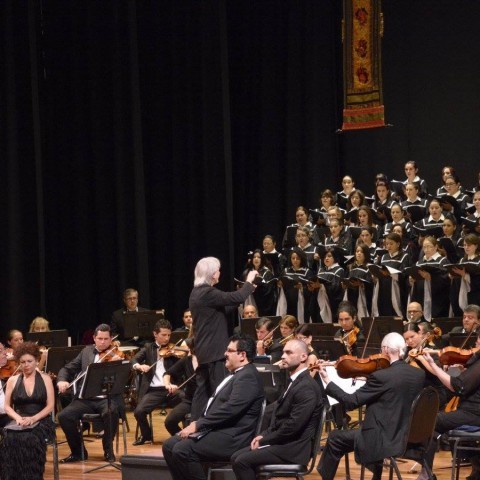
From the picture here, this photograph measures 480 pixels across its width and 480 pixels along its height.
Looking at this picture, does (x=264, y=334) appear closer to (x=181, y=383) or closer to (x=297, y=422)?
(x=181, y=383)

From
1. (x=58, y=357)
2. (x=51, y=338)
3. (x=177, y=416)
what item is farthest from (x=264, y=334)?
(x=51, y=338)

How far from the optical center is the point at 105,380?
869 centimetres

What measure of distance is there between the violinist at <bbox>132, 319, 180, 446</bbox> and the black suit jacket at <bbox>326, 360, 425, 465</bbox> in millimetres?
3537

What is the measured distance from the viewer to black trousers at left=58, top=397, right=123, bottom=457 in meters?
8.95

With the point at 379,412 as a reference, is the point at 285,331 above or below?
below

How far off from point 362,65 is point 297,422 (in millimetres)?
10568

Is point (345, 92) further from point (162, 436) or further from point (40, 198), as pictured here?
point (162, 436)

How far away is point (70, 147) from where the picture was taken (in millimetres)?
16375

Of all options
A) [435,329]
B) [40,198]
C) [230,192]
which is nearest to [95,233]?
[40,198]

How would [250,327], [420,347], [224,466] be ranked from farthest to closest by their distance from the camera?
[250,327] < [420,347] < [224,466]

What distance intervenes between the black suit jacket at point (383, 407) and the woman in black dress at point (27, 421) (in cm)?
238

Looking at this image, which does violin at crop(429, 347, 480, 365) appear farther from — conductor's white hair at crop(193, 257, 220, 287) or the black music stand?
the black music stand

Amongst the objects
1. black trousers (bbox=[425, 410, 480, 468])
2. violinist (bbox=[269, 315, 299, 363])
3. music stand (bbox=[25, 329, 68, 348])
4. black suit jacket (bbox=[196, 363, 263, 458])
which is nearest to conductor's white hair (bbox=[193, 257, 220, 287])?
black suit jacket (bbox=[196, 363, 263, 458])

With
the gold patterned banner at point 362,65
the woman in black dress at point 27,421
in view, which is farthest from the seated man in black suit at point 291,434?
the gold patterned banner at point 362,65
